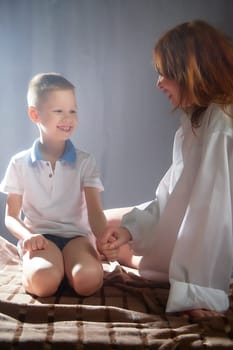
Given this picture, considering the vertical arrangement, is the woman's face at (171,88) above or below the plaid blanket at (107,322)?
above

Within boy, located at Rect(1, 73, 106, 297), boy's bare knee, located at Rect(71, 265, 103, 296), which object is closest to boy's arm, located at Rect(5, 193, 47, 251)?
boy, located at Rect(1, 73, 106, 297)

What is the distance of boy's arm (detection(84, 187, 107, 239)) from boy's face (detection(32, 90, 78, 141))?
0.16 m

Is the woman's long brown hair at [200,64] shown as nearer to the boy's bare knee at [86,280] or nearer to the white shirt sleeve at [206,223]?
the white shirt sleeve at [206,223]

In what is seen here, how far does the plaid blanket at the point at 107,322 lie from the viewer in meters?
0.80

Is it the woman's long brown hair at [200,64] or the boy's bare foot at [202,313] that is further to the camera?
the woman's long brown hair at [200,64]

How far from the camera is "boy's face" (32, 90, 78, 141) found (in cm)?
124

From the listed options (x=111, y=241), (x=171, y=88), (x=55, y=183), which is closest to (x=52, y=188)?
(x=55, y=183)

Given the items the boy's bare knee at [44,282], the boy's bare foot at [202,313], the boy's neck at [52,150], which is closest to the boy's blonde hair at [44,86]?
the boy's neck at [52,150]

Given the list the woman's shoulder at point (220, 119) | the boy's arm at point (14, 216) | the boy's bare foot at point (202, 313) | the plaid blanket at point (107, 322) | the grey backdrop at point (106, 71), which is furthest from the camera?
the grey backdrop at point (106, 71)

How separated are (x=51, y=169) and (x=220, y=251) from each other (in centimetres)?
49

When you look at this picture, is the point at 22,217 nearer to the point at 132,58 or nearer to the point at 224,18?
the point at 132,58

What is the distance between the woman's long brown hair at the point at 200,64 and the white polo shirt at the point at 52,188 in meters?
0.35

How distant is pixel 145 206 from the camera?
1320 mm

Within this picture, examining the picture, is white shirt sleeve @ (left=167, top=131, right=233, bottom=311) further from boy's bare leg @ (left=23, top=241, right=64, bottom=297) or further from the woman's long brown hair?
boy's bare leg @ (left=23, top=241, right=64, bottom=297)
